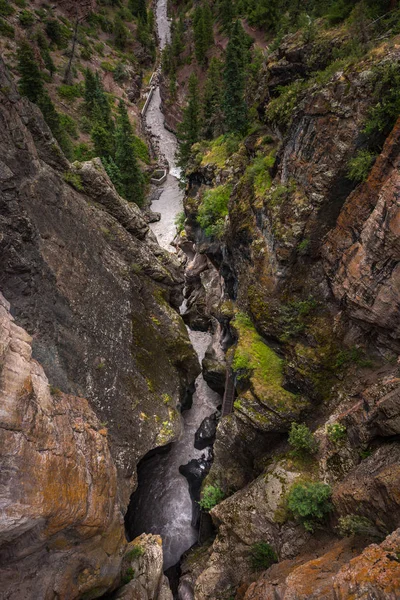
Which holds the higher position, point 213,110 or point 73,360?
point 213,110

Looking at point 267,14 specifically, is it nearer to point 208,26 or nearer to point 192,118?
point 208,26

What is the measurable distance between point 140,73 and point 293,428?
84836 millimetres

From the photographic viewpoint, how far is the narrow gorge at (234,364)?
1038cm

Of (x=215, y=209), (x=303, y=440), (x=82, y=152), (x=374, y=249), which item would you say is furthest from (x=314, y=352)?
(x=82, y=152)

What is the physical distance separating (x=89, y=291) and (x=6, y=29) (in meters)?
57.9

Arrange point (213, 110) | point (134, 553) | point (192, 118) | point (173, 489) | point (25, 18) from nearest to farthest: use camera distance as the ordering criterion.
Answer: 1. point (134, 553)
2. point (173, 489)
3. point (213, 110)
4. point (192, 118)
5. point (25, 18)

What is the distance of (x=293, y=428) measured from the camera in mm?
14438

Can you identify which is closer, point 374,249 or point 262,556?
point 374,249

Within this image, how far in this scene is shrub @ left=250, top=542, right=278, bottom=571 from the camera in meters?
13.5

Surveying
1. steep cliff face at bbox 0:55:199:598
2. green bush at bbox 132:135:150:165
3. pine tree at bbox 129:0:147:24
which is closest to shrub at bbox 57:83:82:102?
green bush at bbox 132:135:150:165

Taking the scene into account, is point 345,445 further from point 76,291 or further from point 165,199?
point 165,199

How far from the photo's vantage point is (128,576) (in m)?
14.1

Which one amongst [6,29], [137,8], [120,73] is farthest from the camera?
[137,8]

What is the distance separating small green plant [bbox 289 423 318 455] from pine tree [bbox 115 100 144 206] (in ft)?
116
